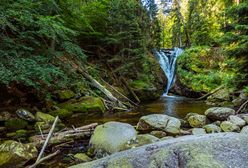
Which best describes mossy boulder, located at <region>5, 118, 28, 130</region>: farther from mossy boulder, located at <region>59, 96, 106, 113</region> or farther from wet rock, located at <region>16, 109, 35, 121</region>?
mossy boulder, located at <region>59, 96, 106, 113</region>

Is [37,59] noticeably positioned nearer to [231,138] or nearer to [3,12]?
[3,12]

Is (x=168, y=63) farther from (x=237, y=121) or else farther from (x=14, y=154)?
(x=14, y=154)

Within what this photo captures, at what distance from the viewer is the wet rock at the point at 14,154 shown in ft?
14.4

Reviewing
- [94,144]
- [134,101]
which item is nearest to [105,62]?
[134,101]

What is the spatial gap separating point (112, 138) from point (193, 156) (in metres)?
2.71

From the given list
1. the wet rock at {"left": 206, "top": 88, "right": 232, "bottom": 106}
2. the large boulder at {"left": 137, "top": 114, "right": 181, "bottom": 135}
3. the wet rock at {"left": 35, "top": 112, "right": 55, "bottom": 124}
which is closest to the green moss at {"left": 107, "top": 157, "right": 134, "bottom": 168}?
the large boulder at {"left": 137, "top": 114, "right": 181, "bottom": 135}

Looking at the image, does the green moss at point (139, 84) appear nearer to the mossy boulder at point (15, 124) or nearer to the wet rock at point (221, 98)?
the wet rock at point (221, 98)

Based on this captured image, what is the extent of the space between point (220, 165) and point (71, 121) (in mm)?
6341

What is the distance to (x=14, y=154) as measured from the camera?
14.8 ft

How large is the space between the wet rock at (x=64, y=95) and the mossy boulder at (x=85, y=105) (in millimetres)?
237

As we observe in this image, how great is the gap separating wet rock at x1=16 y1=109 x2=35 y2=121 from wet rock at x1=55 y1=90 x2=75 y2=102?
6.73 ft

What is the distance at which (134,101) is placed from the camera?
13.5 m

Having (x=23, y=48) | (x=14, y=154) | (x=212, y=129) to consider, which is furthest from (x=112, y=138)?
(x=23, y=48)

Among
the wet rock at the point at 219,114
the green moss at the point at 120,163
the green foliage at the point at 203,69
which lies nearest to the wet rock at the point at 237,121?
the wet rock at the point at 219,114
